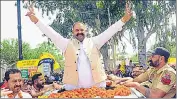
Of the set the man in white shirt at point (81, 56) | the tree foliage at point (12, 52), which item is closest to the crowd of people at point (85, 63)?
the man in white shirt at point (81, 56)

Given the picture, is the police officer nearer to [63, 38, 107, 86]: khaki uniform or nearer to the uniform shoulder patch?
the uniform shoulder patch

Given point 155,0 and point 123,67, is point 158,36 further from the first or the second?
point 123,67

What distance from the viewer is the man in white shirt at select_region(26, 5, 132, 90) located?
15.0 ft

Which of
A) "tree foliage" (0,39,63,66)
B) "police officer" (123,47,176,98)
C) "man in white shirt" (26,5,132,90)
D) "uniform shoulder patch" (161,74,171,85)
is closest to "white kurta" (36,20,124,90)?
"man in white shirt" (26,5,132,90)

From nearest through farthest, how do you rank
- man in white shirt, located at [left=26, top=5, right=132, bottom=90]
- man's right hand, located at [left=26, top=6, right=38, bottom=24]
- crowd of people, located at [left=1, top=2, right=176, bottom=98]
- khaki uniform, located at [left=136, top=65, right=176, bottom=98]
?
khaki uniform, located at [left=136, top=65, right=176, bottom=98] → crowd of people, located at [left=1, top=2, right=176, bottom=98] → man in white shirt, located at [left=26, top=5, right=132, bottom=90] → man's right hand, located at [left=26, top=6, right=38, bottom=24]

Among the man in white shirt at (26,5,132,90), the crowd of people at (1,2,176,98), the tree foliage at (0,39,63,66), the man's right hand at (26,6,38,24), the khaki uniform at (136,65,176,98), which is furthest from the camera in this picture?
the tree foliage at (0,39,63,66)

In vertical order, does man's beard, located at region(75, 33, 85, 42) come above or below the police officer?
above

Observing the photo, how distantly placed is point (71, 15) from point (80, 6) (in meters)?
0.86

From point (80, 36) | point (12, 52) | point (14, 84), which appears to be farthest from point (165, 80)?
point (12, 52)

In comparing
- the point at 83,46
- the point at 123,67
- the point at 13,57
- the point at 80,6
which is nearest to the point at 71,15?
the point at 80,6

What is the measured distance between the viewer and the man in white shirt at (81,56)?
4586mm

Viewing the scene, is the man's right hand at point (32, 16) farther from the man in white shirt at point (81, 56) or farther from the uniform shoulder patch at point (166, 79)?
the uniform shoulder patch at point (166, 79)

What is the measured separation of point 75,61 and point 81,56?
4.6 inches

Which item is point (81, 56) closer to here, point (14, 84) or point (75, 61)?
point (75, 61)
